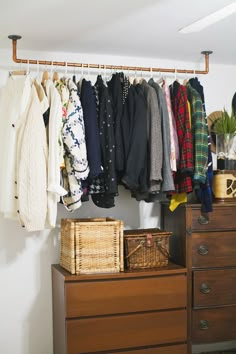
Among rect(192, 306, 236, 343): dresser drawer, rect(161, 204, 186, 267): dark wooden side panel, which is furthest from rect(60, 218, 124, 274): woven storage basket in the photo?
rect(192, 306, 236, 343): dresser drawer

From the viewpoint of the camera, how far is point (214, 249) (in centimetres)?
318

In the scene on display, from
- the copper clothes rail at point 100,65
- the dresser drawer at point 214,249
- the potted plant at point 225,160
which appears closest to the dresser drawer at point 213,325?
the dresser drawer at point 214,249

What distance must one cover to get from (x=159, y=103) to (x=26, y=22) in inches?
37.4

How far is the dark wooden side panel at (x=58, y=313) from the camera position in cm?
295

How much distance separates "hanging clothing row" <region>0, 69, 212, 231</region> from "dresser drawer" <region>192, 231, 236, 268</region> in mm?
207

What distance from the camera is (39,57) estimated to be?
3328mm

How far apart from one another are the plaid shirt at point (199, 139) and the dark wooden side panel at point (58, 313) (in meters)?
1.07

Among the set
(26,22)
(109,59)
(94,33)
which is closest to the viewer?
(26,22)

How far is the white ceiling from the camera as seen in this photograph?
2461 millimetres

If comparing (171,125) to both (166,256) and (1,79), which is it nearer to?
(166,256)

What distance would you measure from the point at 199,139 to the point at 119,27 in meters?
0.85

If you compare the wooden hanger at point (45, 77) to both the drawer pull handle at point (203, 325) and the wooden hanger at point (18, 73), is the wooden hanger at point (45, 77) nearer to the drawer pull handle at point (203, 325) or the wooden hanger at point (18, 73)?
the wooden hanger at point (18, 73)

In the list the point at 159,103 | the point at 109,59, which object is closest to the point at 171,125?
the point at 159,103

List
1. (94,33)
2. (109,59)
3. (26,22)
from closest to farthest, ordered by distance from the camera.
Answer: (26,22)
(94,33)
(109,59)
